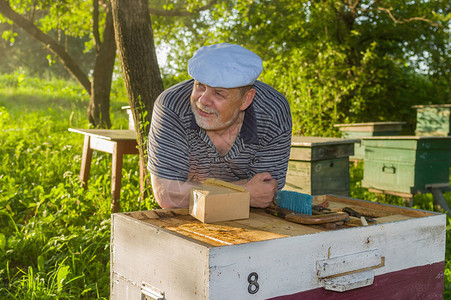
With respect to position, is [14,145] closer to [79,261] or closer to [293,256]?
[79,261]

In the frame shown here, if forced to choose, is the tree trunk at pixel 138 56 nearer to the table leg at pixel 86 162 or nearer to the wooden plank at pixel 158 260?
the table leg at pixel 86 162

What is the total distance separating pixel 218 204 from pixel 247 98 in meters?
0.61

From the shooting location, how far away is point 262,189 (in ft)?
6.24

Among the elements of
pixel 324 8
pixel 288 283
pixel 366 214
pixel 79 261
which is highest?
pixel 324 8

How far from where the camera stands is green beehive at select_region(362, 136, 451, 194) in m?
4.93

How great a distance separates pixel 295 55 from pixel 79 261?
6.74 meters

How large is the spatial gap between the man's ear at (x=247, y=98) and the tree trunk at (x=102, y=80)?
6201mm

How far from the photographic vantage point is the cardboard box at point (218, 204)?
1509mm

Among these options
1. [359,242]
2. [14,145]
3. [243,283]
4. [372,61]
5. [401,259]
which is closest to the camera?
[243,283]

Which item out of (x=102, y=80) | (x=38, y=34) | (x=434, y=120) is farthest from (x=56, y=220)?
(x=434, y=120)

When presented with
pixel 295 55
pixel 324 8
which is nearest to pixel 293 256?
pixel 295 55

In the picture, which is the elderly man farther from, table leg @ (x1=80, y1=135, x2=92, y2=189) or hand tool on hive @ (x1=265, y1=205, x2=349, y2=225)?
table leg @ (x1=80, y1=135, x2=92, y2=189)

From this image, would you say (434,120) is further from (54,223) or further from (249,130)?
(249,130)

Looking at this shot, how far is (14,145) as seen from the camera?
653cm
